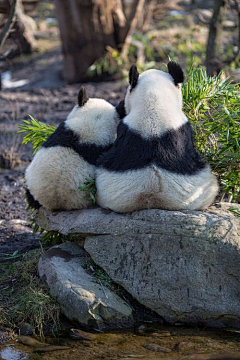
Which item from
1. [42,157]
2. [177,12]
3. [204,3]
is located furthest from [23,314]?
[204,3]

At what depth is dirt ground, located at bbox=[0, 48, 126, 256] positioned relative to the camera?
5004 mm

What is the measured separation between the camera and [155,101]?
3699mm

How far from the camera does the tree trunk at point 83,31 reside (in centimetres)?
904

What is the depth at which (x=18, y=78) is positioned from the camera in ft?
34.9

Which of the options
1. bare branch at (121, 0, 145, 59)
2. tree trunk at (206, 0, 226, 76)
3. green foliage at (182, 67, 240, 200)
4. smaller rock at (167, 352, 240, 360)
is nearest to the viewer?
smaller rock at (167, 352, 240, 360)

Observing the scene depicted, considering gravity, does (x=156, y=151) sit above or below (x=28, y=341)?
above

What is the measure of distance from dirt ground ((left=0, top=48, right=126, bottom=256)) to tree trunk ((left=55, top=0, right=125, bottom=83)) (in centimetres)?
40

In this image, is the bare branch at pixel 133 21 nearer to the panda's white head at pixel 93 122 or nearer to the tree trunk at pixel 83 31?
the tree trunk at pixel 83 31

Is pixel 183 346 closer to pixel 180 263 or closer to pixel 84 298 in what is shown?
pixel 180 263

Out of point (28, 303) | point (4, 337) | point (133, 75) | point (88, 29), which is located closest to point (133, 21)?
point (88, 29)

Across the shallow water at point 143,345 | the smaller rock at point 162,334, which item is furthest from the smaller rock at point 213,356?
the smaller rock at point 162,334

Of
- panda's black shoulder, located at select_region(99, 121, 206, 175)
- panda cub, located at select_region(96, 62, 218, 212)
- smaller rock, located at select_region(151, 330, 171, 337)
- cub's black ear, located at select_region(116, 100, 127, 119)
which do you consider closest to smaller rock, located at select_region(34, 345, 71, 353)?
smaller rock, located at select_region(151, 330, 171, 337)

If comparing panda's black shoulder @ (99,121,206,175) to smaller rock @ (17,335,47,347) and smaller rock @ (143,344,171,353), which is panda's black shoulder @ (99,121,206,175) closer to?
smaller rock @ (143,344,171,353)

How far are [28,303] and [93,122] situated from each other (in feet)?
4.50
